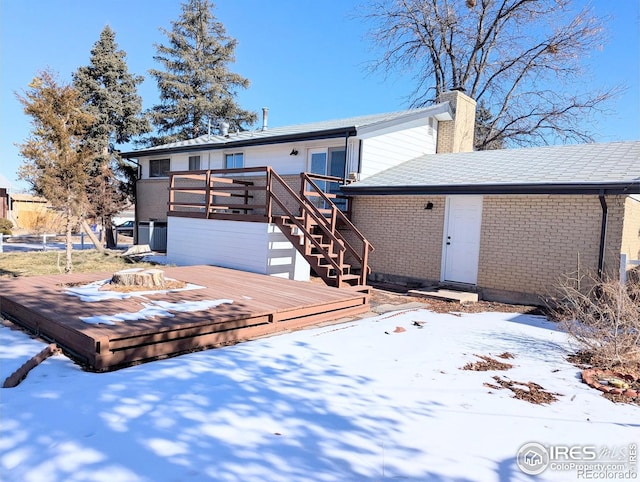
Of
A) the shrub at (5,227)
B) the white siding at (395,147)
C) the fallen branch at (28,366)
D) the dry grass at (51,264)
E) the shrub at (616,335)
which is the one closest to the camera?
the fallen branch at (28,366)

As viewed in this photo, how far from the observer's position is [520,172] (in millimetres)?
10234

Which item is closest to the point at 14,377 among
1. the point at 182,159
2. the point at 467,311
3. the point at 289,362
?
the point at 289,362

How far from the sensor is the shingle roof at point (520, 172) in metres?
8.66

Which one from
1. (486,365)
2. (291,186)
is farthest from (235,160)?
(486,365)

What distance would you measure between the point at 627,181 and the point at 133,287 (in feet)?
30.2

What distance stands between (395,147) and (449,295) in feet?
19.7

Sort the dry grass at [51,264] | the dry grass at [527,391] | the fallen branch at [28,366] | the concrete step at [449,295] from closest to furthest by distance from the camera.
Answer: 1. the fallen branch at [28,366]
2. the dry grass at [527,391]
3. the concrete step at [449,295]
4. the dry grass at [51,264]

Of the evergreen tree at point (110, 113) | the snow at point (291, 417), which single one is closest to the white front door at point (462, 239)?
the snow at point (291, 417)

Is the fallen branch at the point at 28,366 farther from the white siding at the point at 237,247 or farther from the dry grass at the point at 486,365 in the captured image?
the white siding at the point at 237,247

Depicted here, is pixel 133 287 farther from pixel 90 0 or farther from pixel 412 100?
pixel 412 100

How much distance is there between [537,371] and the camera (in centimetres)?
492

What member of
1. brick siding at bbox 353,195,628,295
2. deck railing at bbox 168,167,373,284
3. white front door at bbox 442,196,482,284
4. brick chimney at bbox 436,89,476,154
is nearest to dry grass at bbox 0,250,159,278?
deck railing at bbox 168,167,373,284

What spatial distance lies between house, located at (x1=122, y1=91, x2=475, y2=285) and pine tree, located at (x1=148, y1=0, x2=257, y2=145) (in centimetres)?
1298

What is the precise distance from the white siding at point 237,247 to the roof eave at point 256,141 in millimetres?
3282
